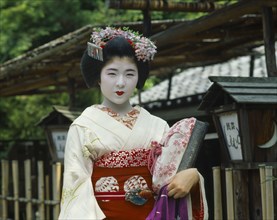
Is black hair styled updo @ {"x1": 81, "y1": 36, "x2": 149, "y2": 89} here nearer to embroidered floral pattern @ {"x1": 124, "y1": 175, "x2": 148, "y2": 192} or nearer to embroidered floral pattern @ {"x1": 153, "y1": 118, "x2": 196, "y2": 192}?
embroidered floral pattern @ {"x1": 153, "y1": 118, "x2": 196, "y2": 192}

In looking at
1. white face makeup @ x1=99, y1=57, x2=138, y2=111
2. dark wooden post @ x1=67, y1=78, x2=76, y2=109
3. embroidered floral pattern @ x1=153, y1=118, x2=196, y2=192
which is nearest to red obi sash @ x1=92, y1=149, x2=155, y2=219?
embroidered floral pattern @ x1=153, y1=118, x2=196, y2=192

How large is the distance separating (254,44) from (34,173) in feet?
16.6

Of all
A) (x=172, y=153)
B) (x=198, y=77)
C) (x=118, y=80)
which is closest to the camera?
(x=172, y=153)

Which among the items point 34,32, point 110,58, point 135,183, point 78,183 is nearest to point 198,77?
point 34,32

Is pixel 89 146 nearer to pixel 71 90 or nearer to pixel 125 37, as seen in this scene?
pixel 125 37

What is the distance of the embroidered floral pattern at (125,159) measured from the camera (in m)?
4.38

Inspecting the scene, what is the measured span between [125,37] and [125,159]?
86cm

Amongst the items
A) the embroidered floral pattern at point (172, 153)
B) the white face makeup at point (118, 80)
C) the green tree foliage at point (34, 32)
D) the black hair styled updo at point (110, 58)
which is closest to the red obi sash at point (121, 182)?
the embroidered floral pattern at point (172, 153)

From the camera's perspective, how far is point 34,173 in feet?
43.1

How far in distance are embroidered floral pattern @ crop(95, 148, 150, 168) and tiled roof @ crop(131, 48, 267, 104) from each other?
798cm

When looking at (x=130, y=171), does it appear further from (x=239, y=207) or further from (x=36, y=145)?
(x=36, y=145)

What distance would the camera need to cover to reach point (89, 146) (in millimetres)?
4355

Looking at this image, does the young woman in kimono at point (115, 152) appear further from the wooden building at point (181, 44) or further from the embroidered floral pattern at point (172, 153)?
the wooden building at point (181, 44)

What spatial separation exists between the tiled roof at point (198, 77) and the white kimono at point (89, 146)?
7944mm
